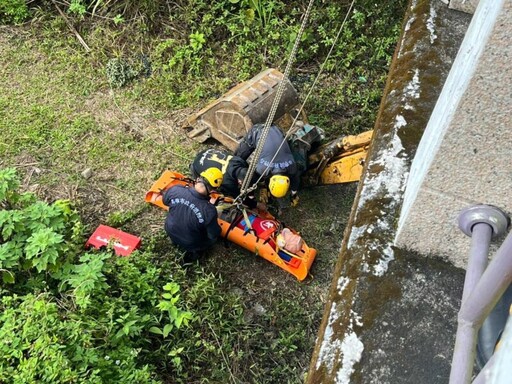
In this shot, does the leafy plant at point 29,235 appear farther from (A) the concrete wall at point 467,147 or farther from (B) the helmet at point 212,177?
(A) the concrete wall at point 467,147

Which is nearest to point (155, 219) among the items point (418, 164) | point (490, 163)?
point (418, 164)

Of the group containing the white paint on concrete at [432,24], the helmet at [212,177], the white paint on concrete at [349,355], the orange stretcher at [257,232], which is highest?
the white paint on concrete at [432,24]

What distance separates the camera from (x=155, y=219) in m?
5.74

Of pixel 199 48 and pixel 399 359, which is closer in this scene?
pixel 399 359

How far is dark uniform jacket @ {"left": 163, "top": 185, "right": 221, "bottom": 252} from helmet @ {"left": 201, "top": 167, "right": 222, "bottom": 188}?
23 cm

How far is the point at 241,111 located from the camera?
602 centimetres

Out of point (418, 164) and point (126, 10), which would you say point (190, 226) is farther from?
point (126, 10)

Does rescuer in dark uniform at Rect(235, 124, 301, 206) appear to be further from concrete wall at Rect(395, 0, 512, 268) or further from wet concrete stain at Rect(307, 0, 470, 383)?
concrete wall at Rect(395, 0, 512, 268)

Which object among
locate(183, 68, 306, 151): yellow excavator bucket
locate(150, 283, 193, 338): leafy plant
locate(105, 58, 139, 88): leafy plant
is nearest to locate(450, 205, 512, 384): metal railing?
locate(150, 283, 193, 338): leafy plant

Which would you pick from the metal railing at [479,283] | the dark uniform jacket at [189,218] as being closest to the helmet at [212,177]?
the dark uniform jacket at [189,218]

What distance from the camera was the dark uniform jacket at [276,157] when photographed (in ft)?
→ 18.5

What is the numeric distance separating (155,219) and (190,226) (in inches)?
30.3

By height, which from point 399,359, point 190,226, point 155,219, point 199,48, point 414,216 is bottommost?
point 155,219

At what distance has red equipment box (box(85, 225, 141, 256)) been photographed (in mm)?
5152
